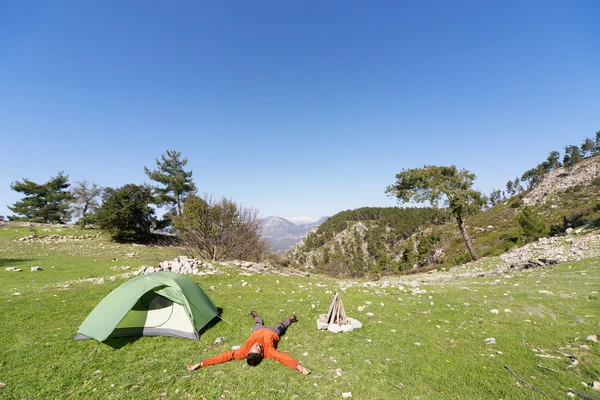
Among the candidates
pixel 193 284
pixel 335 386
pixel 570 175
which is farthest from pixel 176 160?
pixel 570 175

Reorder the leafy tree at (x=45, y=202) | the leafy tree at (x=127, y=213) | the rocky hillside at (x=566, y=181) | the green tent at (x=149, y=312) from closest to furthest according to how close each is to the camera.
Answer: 1. the green tent at (x=149, y=312)
2. the leafy tree at (x=127, y=213)
3. the leafy tree at (x=45, y=202)
4. the rocky hillside at (x=566, y=181)

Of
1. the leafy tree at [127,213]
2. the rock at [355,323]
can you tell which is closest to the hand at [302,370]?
the rock at [355,323]

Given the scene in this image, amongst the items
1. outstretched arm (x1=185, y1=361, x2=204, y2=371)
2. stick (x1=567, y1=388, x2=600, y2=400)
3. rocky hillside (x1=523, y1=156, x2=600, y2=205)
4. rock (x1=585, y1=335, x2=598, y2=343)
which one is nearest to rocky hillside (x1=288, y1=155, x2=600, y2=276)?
rocky hillside (x1=523, y1=156, x2=600, y2=205)

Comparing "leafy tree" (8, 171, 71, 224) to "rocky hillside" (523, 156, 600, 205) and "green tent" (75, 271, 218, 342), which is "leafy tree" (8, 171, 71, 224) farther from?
"rocky hillside" (523, 156, 600, 205)

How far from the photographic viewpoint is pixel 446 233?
3056 inches

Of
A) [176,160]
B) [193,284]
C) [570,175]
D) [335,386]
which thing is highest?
[570,175]

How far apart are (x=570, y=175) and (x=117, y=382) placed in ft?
396

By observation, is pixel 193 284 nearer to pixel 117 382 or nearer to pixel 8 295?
pixel 117 382

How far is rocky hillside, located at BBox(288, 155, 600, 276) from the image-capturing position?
35.7 meters

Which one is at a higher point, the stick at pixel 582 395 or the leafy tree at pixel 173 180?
the leafy tree at pixel 173 180

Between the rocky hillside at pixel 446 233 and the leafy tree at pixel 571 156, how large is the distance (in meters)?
3.41

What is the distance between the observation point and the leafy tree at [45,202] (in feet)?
161

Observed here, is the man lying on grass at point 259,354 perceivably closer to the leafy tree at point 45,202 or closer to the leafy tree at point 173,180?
the leafy tree at point 173,180

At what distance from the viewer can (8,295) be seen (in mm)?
11500
